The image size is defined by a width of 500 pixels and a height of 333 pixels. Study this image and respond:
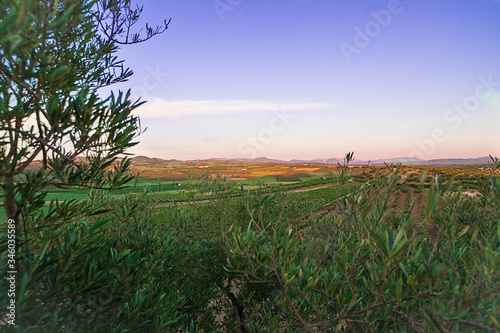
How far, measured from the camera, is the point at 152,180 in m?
8.11

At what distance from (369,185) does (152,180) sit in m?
6.27

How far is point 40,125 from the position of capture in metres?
2.75

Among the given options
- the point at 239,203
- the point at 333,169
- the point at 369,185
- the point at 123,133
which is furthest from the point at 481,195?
the point at 239,203

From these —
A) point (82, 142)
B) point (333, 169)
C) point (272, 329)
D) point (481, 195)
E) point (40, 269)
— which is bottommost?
point (272, 329)

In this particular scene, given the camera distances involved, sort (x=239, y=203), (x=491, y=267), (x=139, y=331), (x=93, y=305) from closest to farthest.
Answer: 1. (x=491, y=267)
2. (x=93, y=305)
3. (x=139, y=331)
4. (x=239, y=203)

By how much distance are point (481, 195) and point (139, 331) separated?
19.9 feet

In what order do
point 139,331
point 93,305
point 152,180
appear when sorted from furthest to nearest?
point 152,180 → point 139,331 → point 93,305

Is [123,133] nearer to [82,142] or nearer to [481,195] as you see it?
[82,142]

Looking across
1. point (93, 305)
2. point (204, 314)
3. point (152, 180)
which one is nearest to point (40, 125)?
point (93, 305)

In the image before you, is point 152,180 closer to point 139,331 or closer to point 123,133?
point 139,331

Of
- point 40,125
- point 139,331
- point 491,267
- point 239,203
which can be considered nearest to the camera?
point 491,267

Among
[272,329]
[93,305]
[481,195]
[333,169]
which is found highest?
[333,169]

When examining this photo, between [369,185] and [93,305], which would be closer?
[93,305]

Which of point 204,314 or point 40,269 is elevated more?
point 40,269
